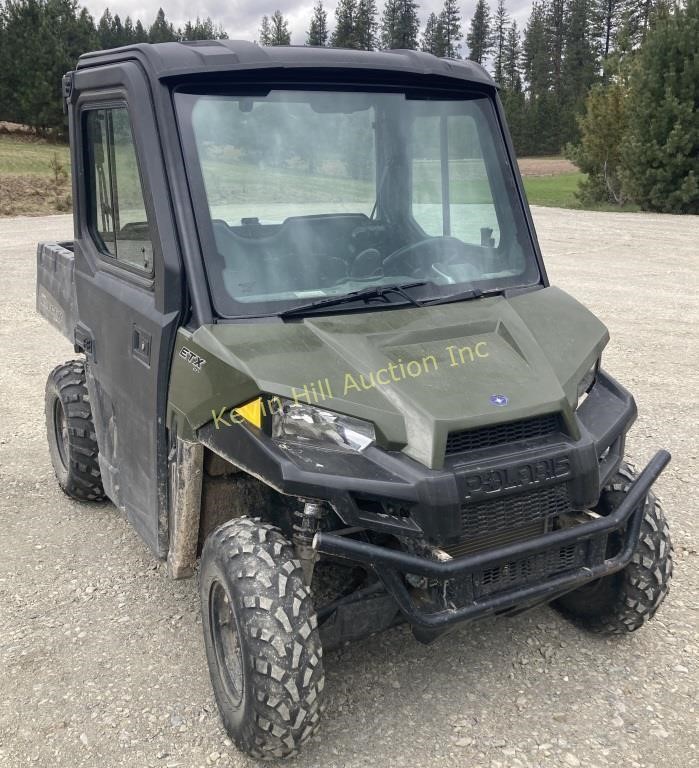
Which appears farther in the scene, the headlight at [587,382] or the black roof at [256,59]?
the headlight at [587,382]

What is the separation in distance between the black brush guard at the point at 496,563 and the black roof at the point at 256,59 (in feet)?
5.71

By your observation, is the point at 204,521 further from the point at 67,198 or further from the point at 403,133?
the point at 67,198

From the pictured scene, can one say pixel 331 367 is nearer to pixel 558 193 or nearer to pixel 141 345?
pixel 141 345

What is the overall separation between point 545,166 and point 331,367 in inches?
1852

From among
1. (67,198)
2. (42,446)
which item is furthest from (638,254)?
(67,198)

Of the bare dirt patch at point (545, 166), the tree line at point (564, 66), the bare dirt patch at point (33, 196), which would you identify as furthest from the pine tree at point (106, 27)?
the bare dirt patch at point (33, 196)

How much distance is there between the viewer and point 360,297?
3240 mm

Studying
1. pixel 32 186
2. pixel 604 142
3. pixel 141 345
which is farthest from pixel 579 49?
pixel 141 345

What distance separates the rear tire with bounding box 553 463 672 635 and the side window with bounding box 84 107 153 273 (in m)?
2.12

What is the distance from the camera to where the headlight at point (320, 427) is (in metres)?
2.80

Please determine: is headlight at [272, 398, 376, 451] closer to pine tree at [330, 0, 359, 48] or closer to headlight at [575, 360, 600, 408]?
headlight at [575, 360, 600, 408]

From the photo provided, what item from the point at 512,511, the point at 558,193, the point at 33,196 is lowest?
the point at 558,193

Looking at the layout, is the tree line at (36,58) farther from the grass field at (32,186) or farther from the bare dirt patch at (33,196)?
the bare dirt patch at (33,196)

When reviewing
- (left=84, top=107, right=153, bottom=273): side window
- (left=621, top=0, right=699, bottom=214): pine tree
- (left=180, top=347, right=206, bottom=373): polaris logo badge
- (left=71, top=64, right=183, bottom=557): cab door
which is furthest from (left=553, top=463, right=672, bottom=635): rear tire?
(left=621, top=0, right=699, bottom=214): pine tree
